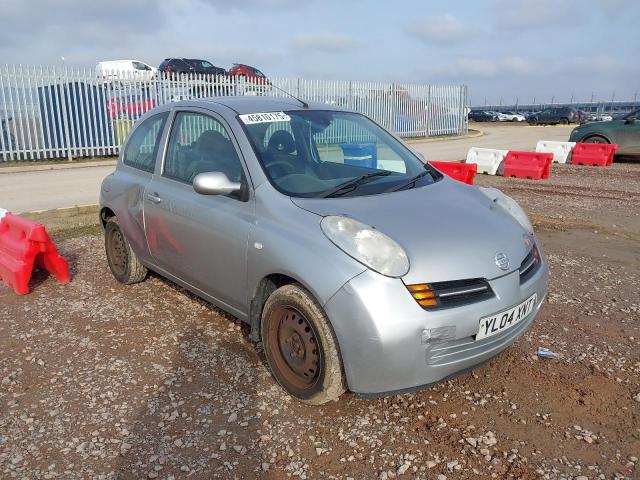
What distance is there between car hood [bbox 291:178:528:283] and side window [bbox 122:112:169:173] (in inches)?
70.8

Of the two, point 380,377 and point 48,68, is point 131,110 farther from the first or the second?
point 380,377

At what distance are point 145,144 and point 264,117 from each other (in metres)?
1.36

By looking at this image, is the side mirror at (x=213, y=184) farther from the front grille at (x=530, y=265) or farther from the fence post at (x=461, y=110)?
the fence post at (x=461, y=110)

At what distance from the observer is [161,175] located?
419 centimetres

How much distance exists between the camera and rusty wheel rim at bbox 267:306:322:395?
291cm

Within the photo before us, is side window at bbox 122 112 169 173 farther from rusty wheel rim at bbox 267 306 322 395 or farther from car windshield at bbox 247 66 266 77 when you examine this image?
car windshield at bbox 247 66 266 77

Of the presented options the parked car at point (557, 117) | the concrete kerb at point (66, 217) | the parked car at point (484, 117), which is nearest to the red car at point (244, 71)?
the concrete kerb at point (66, 217)

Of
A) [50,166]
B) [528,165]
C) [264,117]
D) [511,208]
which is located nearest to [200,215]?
[264,117]

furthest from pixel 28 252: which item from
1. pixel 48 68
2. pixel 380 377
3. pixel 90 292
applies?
pixel 48 68

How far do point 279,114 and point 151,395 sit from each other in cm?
210

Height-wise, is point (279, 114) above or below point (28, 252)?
above

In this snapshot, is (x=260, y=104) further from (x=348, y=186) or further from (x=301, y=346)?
(x=301, y=346)

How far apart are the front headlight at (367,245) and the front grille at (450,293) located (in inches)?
5.2

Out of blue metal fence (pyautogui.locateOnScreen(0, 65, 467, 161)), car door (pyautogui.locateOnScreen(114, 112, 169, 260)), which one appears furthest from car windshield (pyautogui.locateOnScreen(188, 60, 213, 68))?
car door (pyautogui.locateOnScreen(114, 112, 169, 260))
